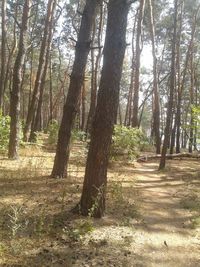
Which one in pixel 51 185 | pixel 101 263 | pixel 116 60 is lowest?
pixel 101 263

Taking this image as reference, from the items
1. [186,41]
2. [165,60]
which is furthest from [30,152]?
[165,60]

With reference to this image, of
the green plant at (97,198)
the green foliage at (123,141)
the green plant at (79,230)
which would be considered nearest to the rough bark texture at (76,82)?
the green plant at (97,198)

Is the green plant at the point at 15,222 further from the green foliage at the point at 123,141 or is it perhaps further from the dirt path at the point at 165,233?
the green foliage at the point at 123,141

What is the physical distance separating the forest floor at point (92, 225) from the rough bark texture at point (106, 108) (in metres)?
0.54

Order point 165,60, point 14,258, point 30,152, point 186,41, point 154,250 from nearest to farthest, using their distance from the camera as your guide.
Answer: point 14,258 < point 154,250 < point 30,152 < point 186,41 < point 165,60

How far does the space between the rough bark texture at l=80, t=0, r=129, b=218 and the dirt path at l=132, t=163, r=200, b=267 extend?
1.06 meters

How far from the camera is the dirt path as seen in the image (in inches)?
233

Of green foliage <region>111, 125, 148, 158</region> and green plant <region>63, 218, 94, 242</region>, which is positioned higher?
green foliage <region>111, 125, 148, 158</region>

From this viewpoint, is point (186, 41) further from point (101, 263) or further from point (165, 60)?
point (101, 263)

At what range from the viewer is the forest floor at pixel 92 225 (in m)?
5.45

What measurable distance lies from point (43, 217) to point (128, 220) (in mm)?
1535

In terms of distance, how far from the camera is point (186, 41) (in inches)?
1206

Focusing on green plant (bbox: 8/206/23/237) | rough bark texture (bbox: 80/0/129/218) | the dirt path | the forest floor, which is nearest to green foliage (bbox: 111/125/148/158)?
the forest floor

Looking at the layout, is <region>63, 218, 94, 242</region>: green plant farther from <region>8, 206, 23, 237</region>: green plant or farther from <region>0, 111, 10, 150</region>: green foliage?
<region>0, 111, 10, 150</region>: green foliage
